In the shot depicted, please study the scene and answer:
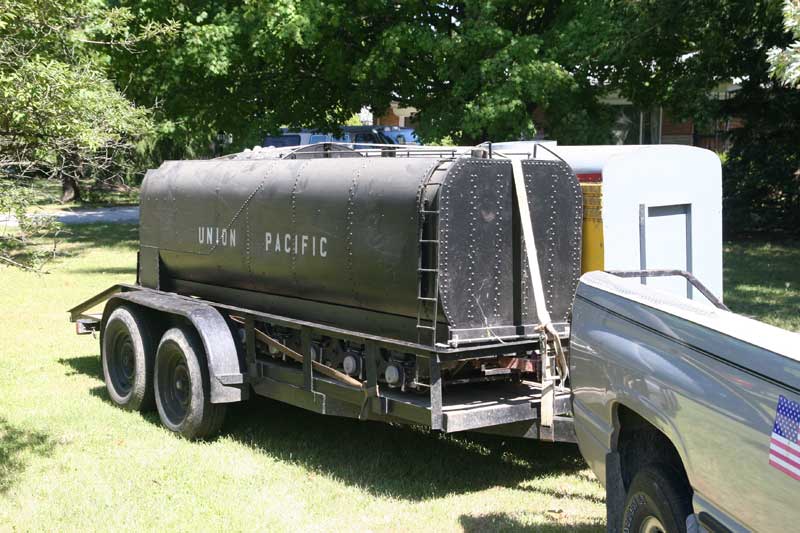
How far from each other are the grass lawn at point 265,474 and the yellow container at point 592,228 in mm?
1513

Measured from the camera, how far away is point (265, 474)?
715cm

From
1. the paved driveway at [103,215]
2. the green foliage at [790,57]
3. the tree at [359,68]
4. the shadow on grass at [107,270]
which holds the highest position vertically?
the tree at [359,68]

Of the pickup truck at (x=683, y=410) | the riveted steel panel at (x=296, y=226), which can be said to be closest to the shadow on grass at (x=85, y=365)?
the riveted steel panel at (x=296, y=226)

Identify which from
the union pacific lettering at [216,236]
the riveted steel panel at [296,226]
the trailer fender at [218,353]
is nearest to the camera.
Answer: the riveted steel panel at [296,226]

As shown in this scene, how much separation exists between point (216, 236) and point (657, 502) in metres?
5.18

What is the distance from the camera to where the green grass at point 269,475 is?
6258 mm

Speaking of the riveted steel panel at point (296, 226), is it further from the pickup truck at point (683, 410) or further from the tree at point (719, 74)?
the tree at point (719, 74)

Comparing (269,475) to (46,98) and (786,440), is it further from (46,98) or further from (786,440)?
(786,440)

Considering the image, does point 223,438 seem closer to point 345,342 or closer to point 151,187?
point 345,342

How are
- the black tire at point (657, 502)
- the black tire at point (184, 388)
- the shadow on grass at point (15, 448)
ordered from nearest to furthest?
the black tire at point (657, 502)
the shadow on grass at point (15, 448)
the black tire at point (184, 388)

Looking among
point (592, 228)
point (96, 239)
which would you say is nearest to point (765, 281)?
point (592, 228)

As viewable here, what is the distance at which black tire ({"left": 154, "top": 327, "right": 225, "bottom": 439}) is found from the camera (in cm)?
784

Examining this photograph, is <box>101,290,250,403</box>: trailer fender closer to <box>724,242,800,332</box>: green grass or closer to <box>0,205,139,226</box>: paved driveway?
<box>724,242,800,332</box>: green grass

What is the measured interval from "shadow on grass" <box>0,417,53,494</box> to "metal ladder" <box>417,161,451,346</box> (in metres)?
3.14
